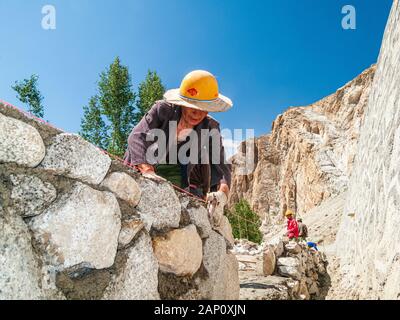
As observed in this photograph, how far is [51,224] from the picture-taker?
1278 millimetres

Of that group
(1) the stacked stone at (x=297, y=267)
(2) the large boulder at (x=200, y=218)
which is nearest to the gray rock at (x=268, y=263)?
(1) the stacked stone at (x=297, y=267)

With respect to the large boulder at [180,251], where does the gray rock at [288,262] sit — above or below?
below

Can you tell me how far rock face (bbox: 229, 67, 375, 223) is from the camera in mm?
31203

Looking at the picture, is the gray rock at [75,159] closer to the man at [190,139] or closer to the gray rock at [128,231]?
the gray rock at [128,231]

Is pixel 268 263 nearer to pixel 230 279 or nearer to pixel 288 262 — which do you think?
pixel 288 262

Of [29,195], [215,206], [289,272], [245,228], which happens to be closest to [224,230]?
[215,206]

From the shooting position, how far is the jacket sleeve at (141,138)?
2.26m

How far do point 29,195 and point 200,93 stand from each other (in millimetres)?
1557

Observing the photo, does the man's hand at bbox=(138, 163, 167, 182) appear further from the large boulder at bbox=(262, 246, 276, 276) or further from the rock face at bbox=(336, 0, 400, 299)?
the large boulder at bbox=(262, 246, 276, 276)

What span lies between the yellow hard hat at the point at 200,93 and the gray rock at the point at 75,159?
3.49 ft

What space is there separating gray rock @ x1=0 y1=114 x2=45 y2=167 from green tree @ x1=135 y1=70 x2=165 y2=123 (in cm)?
1706

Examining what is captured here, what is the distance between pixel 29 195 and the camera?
1253 mm

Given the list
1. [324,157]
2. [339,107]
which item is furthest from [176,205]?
[339,107]
